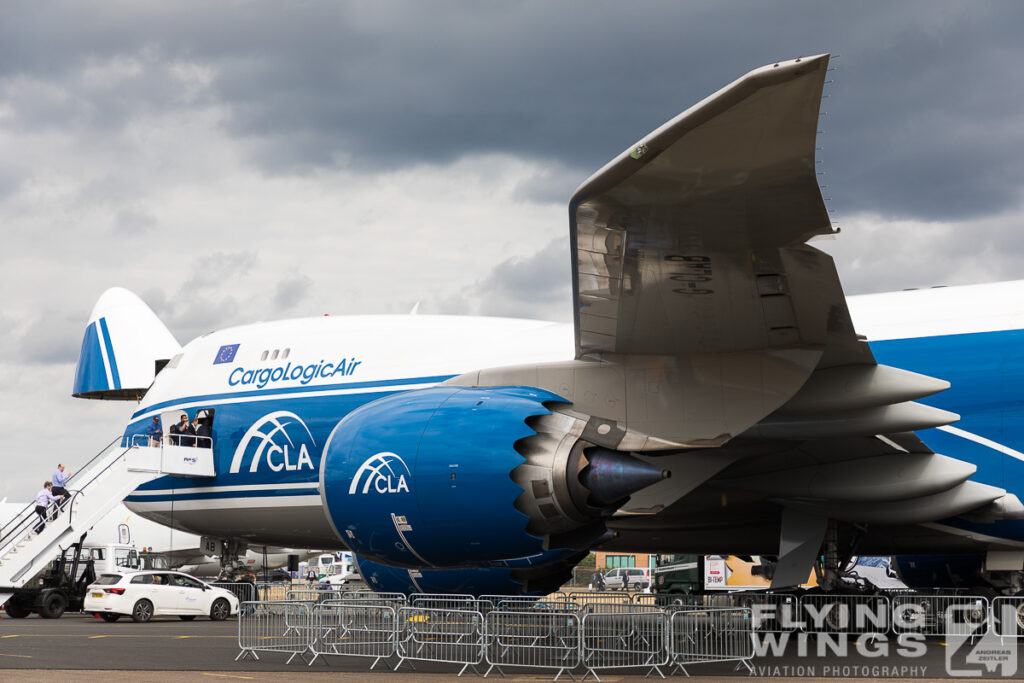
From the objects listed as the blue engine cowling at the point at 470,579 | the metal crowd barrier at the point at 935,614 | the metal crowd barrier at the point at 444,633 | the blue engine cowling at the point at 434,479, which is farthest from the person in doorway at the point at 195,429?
the metal crowd barrier at the point at 935,614

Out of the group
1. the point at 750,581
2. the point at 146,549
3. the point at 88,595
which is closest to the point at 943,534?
the point at 88,595

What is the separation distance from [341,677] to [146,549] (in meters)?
39.0

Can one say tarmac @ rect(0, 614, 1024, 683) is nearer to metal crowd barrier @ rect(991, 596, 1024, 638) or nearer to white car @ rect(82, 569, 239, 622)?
metal crowd barrier @ rect(991, 596, 1024, 638)

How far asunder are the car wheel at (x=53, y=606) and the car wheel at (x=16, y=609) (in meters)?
0.37

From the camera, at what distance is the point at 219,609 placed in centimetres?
2391

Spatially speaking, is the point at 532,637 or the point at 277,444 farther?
the point at 277,444

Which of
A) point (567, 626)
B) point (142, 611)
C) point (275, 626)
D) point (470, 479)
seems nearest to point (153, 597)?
point (142, 611)

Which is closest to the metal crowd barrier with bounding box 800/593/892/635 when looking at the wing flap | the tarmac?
the tarmac

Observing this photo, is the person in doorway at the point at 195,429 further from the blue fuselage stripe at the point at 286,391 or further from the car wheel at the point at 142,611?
the car wheel at the point at 142,611

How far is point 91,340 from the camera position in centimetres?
2372

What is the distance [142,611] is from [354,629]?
1170cm

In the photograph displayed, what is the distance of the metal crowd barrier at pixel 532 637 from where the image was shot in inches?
459

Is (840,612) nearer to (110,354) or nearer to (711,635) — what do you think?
(711,635)

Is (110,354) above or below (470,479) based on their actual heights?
above
